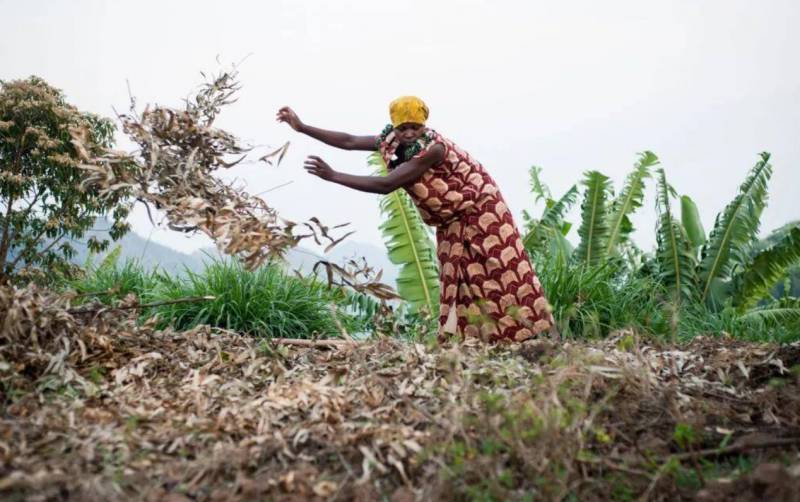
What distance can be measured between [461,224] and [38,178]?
27.0 ft

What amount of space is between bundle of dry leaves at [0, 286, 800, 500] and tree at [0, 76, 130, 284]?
7.57 meters

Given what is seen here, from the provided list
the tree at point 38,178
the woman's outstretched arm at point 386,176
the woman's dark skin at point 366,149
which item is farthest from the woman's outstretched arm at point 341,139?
the tree at point 38,178

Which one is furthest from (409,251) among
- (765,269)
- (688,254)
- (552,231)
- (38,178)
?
(38,178)

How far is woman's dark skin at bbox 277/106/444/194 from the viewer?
4.21 metres

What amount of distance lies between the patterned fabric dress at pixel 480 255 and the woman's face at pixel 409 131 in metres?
0.09

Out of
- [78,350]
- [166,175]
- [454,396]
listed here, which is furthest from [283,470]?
[166,175]

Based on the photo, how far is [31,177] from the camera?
427 inches

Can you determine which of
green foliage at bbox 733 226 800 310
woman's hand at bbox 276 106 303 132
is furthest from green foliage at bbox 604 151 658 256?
woman's hand at bbox 276 106 303 132

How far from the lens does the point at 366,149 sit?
5234 mm

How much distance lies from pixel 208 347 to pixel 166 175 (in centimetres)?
105

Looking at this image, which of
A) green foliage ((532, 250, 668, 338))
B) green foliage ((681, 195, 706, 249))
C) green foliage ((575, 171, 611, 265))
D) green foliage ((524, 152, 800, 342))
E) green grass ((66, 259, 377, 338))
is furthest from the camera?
green foliage ((681, 195, 706, 249))

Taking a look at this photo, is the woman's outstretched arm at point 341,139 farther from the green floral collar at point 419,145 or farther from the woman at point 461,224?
the green floral collar at point 419,145

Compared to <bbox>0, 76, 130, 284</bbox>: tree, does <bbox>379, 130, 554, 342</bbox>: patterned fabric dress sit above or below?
below

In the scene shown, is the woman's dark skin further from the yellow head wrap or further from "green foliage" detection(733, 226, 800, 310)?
"green foliage" detection(733, 226, 800, 310)
